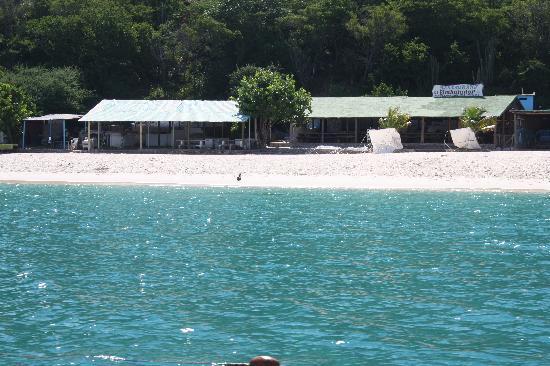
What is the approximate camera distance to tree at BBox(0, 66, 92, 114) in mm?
58938

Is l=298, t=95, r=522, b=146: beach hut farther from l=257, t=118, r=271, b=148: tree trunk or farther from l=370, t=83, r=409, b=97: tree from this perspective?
l=370, t=83, r=409, b=97: tree

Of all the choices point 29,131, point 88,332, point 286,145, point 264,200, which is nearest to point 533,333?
point 88,332

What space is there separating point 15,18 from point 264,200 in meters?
46.6

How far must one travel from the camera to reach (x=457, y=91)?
175ft

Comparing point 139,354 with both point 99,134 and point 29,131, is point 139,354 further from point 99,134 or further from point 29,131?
point 29,131

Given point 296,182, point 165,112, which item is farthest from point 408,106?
point 165,112

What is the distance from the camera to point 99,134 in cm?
5116

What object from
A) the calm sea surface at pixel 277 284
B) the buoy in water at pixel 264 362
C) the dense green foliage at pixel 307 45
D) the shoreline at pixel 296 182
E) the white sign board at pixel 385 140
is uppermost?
the dense green foliage at pixel 307 45

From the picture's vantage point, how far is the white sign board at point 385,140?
47.2 m

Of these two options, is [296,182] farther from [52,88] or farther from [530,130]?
[52,88]

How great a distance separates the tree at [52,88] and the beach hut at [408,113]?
1812cm

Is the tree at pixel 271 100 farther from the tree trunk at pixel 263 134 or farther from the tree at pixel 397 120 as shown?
the tree at pixel 397 120

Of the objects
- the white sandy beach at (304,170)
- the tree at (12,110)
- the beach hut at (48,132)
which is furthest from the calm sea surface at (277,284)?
the beach hut at (48,132)

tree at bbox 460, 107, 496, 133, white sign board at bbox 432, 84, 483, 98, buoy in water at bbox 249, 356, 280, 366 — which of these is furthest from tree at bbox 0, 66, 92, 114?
buoy in water at bbox 249, 356, 280, 366
